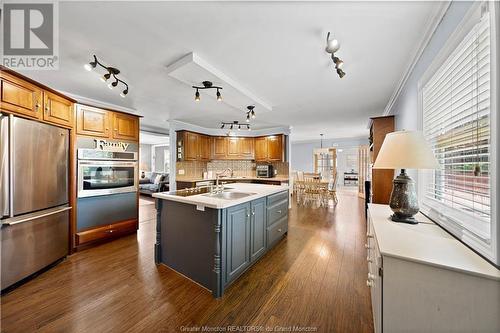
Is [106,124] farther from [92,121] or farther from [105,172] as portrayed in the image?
[105,172]

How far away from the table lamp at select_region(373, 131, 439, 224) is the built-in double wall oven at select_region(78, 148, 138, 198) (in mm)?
3489

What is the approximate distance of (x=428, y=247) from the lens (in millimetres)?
1058

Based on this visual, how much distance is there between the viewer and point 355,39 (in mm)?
1731

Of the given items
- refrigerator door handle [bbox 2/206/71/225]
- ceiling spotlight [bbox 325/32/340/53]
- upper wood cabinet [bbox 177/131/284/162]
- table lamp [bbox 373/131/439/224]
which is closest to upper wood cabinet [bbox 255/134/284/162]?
upper wood cabinet [bbox 177/131/284/162]

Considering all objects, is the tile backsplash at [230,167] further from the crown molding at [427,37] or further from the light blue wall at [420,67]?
the crown molding at [427,37]

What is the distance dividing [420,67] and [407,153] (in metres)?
1.24

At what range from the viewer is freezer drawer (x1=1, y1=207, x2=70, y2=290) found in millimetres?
1773

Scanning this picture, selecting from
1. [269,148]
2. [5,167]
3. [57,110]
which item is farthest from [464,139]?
[269,148]

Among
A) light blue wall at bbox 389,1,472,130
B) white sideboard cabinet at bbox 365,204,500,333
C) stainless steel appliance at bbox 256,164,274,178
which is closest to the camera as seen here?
white sideboard cabinet at bbox 365,204,500,333

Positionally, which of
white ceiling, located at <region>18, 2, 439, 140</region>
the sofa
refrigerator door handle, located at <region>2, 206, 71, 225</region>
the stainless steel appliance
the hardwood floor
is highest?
white ceiling, located at <region>18, 2, 439, 140</region>

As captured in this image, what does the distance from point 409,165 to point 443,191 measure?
51cm

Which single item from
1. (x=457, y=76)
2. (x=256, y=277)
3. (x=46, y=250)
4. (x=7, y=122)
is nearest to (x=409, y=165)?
(x=457, y=76)

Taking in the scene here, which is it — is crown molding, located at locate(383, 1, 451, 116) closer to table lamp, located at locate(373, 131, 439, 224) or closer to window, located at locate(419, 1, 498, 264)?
window, located at locate(419, 1, 498, 264)

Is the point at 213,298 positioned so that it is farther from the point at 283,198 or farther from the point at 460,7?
the point at 460,7
